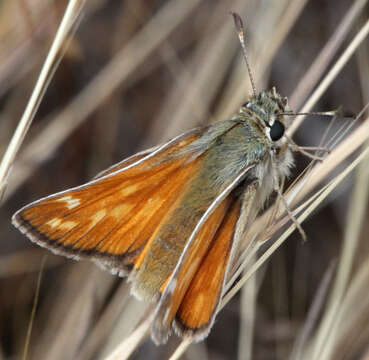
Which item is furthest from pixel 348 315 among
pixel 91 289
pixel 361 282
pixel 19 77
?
pixel 19 77

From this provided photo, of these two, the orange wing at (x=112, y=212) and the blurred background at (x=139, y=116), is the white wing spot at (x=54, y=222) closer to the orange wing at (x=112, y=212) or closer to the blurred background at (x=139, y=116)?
the orange wing at (x=112, y=212)

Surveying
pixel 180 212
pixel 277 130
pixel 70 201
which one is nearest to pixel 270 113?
pixel 277 130

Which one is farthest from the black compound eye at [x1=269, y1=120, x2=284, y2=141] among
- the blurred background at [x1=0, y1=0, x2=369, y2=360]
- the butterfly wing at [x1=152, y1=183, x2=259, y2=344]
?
the blurred background at [x1=0, y1=0, x2=369, y2=360]

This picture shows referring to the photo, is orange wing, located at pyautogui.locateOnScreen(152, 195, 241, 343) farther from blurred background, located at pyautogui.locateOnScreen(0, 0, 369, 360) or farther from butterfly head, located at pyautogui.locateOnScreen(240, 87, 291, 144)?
blurred background, located at pyautogui.locateOnScreen(0, 0, 369, 360)

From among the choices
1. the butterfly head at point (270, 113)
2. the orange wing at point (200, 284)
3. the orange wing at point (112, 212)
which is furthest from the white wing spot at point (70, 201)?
the butterfly head at point (270, 113)

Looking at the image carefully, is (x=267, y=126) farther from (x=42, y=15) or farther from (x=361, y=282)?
(x=42, y=15)
